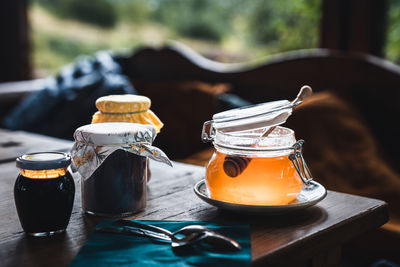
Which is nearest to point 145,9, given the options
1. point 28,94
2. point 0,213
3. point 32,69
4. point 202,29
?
point 202,29

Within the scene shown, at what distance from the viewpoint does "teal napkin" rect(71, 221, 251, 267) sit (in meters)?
0.70

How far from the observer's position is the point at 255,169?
2.71 ft

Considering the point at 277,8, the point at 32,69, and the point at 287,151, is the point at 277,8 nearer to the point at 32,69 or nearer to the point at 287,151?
the point at 32,69

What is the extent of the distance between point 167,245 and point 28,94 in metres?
2.54

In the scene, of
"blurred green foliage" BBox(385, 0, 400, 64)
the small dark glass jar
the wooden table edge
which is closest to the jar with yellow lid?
the small dark glass jar

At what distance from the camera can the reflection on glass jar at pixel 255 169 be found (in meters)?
0.83

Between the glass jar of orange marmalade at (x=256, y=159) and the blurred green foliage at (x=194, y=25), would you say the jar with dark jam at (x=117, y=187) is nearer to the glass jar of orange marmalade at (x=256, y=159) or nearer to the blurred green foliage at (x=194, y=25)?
the glass jar of orange marmalade at (x=256, y=159)

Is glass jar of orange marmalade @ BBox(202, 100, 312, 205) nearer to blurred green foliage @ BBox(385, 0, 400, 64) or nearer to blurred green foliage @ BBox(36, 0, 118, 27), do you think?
Answer: blurred green foliage @ BBox(385, 0, 400, 64)

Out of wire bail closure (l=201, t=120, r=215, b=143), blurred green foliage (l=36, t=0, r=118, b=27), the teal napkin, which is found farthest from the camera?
blurred green foliage (l=36, t=0, r=118, b=27)

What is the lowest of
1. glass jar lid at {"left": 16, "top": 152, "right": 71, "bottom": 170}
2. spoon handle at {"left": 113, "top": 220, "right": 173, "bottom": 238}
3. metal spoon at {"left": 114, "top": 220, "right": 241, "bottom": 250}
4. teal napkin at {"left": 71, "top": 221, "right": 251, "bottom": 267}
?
teal napkin at {"left": 71, "top": 221, "right": 251, "bottom": 267}

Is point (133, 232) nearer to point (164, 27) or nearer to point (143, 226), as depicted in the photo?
point (143, 226)

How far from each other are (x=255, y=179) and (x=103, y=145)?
256mm

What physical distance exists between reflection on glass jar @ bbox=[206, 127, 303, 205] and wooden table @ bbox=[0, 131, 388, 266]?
45 millimetres

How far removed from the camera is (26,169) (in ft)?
2.51
